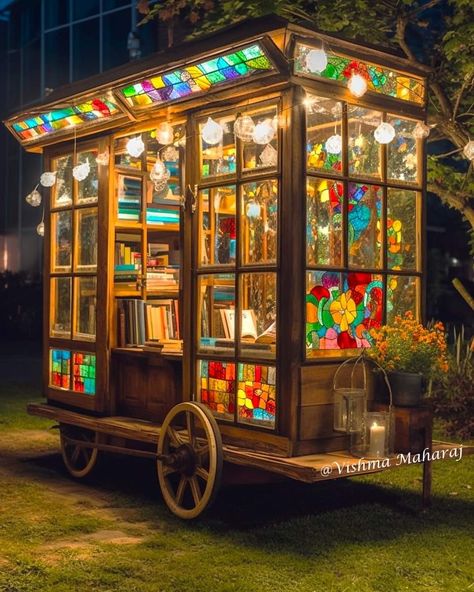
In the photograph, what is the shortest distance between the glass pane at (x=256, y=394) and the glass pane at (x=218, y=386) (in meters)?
0.10

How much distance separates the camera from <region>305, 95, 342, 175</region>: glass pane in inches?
247

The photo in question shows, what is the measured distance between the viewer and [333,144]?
251 inches

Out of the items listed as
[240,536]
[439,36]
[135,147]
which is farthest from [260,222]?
[439,36]

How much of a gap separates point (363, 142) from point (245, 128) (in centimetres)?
93

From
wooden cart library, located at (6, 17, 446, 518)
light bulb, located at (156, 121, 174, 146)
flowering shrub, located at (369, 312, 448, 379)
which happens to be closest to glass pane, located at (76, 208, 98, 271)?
wooden cart library, located at (6, 17, 446, 518)

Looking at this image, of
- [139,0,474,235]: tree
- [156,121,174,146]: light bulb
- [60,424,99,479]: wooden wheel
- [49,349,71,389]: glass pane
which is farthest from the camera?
[139,0,474,235]: tree

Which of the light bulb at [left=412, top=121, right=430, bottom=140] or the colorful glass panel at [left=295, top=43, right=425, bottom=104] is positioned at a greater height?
the colorful glass panel at [left=295, top=43, right=425, bottom=104]

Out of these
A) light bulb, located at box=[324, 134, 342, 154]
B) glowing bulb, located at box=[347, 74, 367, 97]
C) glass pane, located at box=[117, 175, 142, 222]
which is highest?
glowing bulb, located at box=[347, 74, 367, 97]

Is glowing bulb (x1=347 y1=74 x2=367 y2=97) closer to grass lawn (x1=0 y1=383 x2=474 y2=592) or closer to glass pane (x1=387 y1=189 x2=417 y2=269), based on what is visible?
glass pane (x1=387 y1=189 x2=417 y2=269)

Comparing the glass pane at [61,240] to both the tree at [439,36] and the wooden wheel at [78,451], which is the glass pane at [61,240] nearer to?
the wooden wheel at [78,451]

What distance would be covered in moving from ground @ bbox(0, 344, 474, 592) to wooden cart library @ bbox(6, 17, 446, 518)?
341 millimetres

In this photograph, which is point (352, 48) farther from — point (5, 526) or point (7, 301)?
point (7, 301)

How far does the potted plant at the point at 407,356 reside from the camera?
625 cm

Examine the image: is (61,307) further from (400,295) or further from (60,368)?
(400,295)
